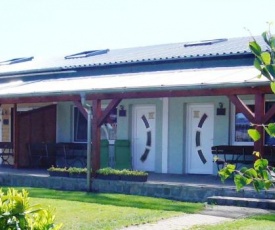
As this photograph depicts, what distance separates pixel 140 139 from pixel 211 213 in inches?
278

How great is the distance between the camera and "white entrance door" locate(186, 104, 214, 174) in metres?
15.1

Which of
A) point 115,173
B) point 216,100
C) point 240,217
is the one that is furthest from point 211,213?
point 216,100

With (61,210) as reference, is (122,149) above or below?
above

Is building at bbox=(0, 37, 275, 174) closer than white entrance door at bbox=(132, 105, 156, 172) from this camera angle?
Yes

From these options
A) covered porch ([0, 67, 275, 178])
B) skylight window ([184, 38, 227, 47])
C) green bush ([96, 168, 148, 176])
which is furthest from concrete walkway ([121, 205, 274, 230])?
skylight window ([184, 38, 227, 47])

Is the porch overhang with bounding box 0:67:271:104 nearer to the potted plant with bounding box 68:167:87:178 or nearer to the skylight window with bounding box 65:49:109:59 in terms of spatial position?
the potted plant with bounding box 68:167:87:178

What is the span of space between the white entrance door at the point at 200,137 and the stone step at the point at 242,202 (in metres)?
4.40

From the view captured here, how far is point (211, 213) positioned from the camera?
370 inches

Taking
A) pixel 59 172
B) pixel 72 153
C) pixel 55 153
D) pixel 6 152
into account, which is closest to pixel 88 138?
pixel 59 172

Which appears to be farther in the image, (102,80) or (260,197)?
(102,80)

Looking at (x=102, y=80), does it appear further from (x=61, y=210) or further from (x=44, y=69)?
(x=61, y=210)

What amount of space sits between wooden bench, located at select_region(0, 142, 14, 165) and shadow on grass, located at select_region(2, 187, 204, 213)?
17.6 feet

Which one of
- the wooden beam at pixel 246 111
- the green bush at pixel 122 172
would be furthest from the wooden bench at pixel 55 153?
the wooden beam at pixel 246 111

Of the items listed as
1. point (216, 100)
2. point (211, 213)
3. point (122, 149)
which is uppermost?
point (216, 100)
